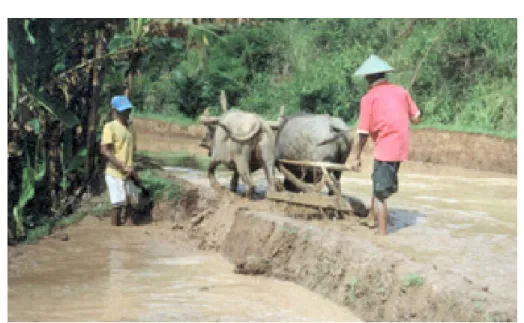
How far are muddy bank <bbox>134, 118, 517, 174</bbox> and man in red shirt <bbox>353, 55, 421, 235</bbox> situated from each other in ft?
31.1

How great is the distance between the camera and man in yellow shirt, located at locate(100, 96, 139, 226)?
8977 mm

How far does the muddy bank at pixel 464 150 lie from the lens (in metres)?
17.1

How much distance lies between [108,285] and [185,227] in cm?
253

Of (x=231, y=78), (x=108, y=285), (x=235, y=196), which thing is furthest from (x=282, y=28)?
(x=108, y=285)

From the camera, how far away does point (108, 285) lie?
22.9 ft

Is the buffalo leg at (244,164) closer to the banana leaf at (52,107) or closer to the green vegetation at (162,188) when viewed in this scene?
the green vegetation at (162,188)

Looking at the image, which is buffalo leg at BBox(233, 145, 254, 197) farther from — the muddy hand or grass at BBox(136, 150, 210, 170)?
grass at BBox(136, 150, 210, 170)

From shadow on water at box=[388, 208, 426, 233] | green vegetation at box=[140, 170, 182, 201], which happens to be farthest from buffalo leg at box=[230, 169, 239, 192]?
shadow on water at box=[388, 208, 426, 233]

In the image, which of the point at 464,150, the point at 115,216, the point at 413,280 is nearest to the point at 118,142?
the point at 115,216

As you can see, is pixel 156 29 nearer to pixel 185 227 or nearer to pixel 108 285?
pixel 185 227

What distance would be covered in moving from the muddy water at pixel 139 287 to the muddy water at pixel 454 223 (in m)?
1.24

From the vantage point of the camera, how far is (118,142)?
9.06m

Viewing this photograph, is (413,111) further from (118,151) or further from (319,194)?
(118,151)

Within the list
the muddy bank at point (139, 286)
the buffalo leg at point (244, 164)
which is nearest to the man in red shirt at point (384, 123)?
the muddy bank at point (139, 286)
